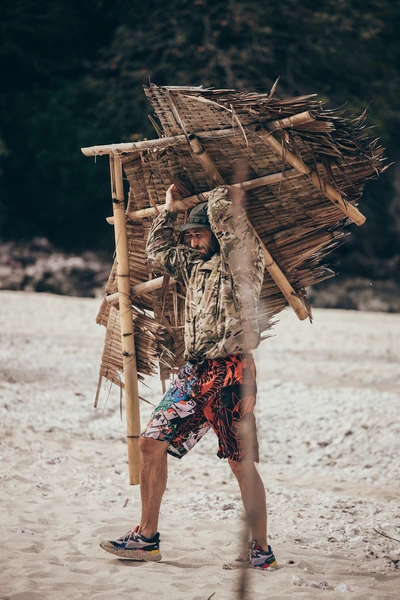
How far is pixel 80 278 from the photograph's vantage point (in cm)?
1678

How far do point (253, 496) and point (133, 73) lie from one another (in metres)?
15.3

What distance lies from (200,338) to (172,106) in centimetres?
112

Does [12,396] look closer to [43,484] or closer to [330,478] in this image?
[43,484]

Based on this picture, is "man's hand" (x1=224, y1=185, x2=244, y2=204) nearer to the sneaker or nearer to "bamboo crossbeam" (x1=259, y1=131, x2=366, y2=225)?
"bamboo crossbeam" (x1=259, y1=131, x2=366, y2=225)

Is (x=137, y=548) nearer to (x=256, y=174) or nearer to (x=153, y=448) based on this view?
(x=153, y=448)

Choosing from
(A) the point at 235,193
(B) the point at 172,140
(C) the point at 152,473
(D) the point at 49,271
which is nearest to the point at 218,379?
(C) the point at 152,473

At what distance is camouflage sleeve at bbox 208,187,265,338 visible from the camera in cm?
331

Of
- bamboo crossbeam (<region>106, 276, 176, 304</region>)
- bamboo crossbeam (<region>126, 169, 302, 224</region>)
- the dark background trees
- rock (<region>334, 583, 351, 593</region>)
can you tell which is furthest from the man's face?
the dark background trees

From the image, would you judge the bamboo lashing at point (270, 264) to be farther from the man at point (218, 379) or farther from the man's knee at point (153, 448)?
the man's knee at point (153, 448)

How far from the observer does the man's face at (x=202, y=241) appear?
3521mm

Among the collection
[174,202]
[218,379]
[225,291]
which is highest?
[174,202]

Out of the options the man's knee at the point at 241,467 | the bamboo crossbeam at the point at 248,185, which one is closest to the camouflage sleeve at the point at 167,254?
the bamboo crossbeam at the point at 248,185

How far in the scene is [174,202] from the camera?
149 inches

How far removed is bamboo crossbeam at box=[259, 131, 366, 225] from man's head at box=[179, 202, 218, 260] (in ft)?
1.51
